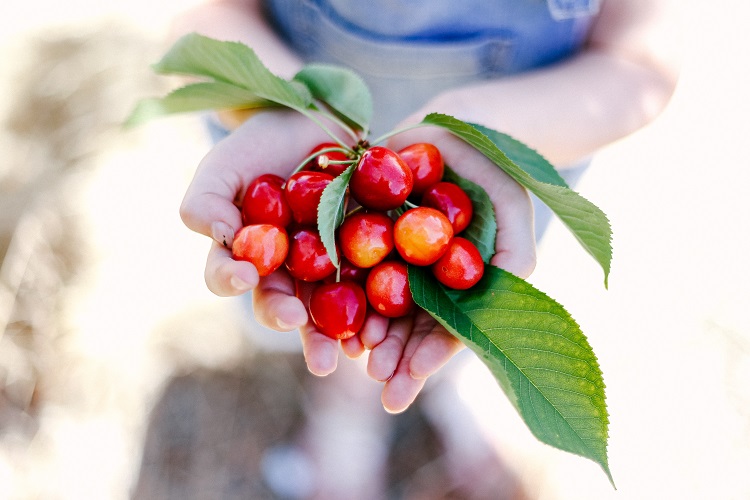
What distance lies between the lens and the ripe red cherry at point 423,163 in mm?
1298

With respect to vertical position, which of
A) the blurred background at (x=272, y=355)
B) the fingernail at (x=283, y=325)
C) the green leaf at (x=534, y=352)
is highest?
the green leaf at (x=534, y=352)

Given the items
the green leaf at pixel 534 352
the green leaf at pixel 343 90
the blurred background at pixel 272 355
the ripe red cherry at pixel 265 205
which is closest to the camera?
the green leaf at pixel 534 352

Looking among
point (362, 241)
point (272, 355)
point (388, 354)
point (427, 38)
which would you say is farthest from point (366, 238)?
point (272, 355)

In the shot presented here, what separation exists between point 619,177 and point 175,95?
2040 mm

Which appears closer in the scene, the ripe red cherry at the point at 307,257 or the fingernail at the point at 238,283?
the fingernail at the point at 238,283

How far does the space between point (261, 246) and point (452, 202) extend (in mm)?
382

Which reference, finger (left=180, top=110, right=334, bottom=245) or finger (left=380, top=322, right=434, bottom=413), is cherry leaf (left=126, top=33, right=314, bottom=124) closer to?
finger (left=180, top=110, right=334, bottom=245)

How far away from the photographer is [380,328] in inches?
47.8

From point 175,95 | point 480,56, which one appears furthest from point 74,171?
point 480,56

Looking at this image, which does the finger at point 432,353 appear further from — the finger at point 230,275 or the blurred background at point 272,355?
the blurred background at point 272,355

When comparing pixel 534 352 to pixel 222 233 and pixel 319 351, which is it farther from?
pixel 222 233

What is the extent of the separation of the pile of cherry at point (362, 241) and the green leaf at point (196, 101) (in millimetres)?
229

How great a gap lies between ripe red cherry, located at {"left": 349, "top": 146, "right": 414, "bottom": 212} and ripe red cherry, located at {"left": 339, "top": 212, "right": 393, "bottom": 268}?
4 cm

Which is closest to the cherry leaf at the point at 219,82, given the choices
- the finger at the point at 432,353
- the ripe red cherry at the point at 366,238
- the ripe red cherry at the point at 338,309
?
the ripe red cherry at the point at 366,238
